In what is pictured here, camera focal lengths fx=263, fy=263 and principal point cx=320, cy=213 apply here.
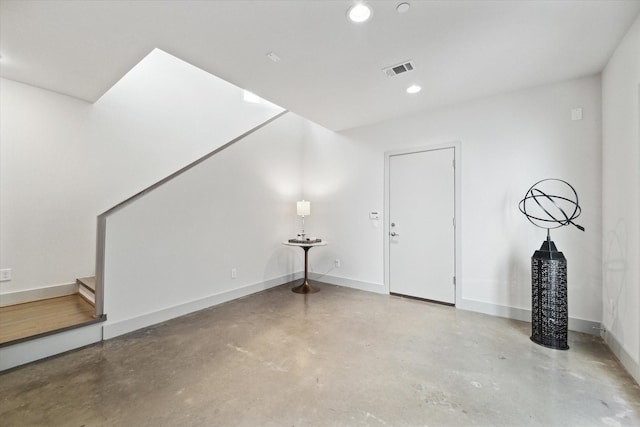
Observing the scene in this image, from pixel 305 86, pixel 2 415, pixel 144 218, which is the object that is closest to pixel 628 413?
pixel 305 86

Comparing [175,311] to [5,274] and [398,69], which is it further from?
[398,69]

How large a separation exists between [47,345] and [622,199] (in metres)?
5.14

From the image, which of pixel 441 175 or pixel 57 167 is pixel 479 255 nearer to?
pixel 441 175

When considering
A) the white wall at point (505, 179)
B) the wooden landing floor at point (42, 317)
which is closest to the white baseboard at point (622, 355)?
the white wall at point (505, 179)

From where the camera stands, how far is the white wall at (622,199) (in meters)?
2.01

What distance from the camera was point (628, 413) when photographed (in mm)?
1670

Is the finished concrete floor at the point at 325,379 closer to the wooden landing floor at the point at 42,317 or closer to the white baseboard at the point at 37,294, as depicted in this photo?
the wooden landing floor at the point at 42,317

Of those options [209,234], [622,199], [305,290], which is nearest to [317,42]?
[209,234]

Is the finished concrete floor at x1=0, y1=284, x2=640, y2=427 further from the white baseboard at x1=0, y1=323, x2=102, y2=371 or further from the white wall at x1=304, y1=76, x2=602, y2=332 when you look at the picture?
the white wall at x1=304, y1=76, x2=602, y2=332

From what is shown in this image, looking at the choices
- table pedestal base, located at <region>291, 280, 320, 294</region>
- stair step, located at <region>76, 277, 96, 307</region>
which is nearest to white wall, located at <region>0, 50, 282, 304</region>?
stair step, located at <region>76, 277, 96, 307</region>

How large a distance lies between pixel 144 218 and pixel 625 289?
460 centimetres

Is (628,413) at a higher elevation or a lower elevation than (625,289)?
lower

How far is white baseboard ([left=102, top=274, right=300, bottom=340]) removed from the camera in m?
2.69

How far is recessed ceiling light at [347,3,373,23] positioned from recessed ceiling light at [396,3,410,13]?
19cm
